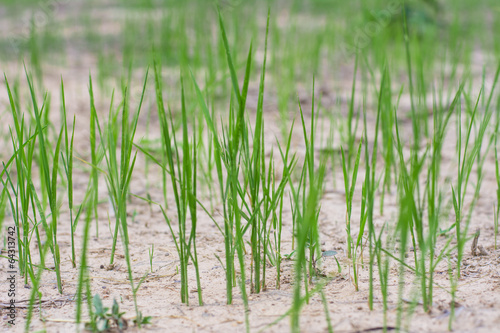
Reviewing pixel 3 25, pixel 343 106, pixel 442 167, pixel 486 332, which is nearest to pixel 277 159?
pixel 442 167

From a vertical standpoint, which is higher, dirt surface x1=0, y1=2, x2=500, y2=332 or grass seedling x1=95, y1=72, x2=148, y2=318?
grass seedling x1=95, y1=72, x2=148, y2=318

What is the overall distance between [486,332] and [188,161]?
598 millimetres

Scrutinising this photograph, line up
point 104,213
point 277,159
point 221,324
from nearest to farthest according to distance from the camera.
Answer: point 221,324 < point 104,213 < point 277,159

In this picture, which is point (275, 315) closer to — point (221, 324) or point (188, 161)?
point (221, 324)

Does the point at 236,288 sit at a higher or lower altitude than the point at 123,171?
lower

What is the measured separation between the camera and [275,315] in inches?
38.5

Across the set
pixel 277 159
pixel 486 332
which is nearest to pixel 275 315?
pixel 486 332

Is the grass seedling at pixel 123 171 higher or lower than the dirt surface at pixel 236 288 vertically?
higher

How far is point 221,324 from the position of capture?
0.96 meters

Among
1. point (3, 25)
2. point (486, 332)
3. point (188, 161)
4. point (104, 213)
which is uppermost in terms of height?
point (3, 25)

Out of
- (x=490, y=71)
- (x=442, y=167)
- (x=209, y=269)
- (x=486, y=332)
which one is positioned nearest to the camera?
(x=486, y=332)

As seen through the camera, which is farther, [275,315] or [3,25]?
[3,25]

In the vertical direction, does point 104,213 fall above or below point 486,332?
below

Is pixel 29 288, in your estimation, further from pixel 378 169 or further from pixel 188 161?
pixel 378 169
